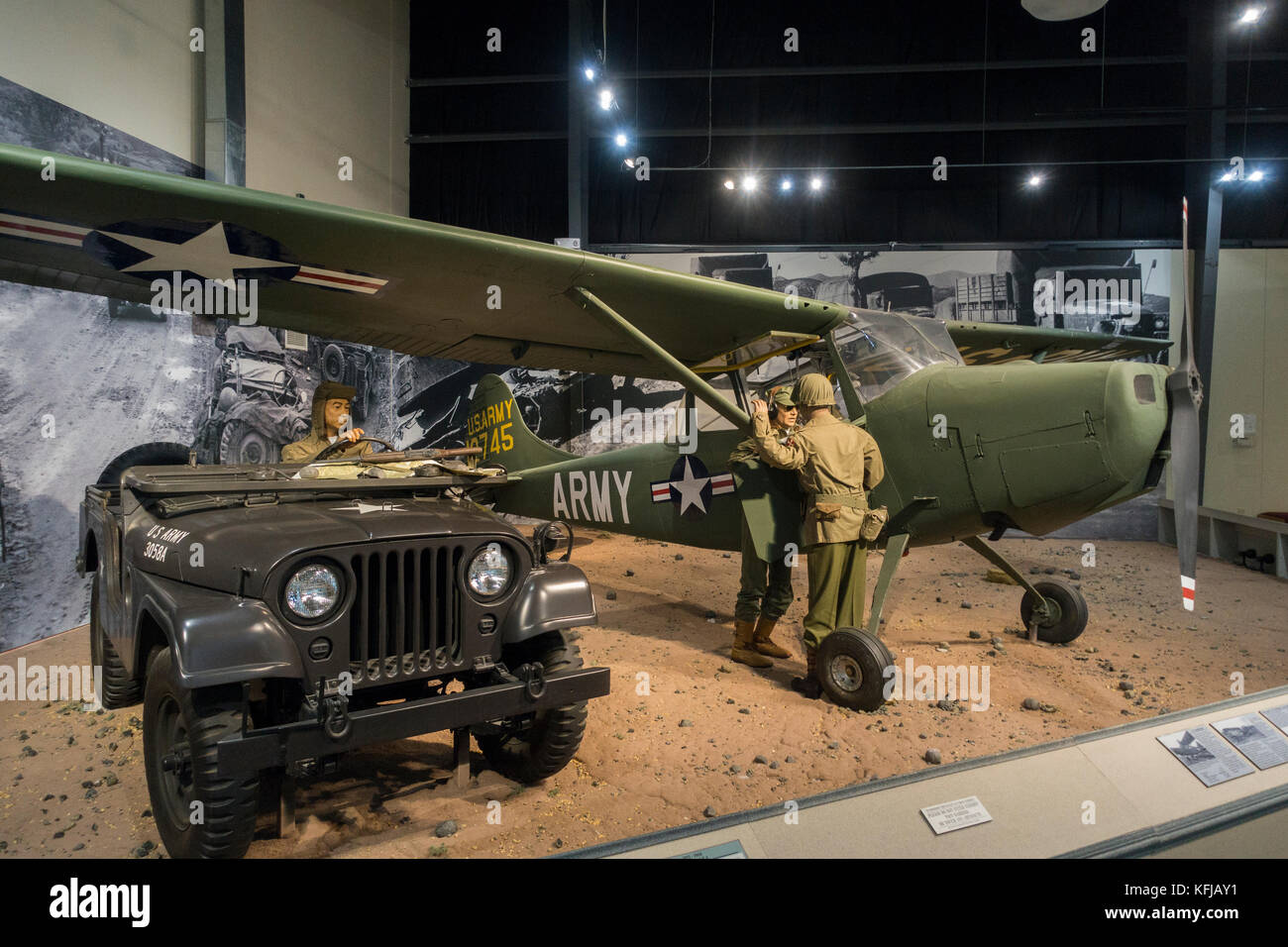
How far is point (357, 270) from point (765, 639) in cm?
346

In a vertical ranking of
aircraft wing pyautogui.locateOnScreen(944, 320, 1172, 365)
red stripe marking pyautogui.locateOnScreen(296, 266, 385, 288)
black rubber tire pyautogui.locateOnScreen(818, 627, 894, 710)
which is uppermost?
aircraft wing pyautogui.locateOnScreen(944, 320, 1172, 365)

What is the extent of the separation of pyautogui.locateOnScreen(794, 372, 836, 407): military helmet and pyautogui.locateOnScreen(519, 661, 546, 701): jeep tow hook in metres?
2.37

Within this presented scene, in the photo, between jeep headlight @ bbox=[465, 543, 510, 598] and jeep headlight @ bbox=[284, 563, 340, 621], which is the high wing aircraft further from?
jeep headlight @ bbox=[284, 563, 340, 621]

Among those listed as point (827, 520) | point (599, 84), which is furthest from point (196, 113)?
point (827, 520)

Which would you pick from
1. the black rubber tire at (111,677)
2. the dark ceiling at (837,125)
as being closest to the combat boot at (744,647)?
the black rubber tire at (111,677)

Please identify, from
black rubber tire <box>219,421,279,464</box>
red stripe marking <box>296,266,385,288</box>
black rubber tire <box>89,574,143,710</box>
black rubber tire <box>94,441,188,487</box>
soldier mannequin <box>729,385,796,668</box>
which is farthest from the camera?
black rubber tire <box>219,421,279,464</box>

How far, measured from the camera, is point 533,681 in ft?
7.18

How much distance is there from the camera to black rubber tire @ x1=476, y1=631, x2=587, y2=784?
2457 mm

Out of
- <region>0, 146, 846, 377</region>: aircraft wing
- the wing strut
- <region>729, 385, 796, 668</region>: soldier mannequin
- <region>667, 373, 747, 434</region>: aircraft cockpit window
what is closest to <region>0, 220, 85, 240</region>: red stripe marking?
<region>0, 146, 846, 377</region>: aircraft wing

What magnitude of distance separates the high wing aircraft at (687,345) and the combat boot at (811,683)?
110 mm

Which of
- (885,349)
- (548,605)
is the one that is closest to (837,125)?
(885,349)

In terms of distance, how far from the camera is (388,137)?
8.98m

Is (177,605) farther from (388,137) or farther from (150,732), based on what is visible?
(388,137)
